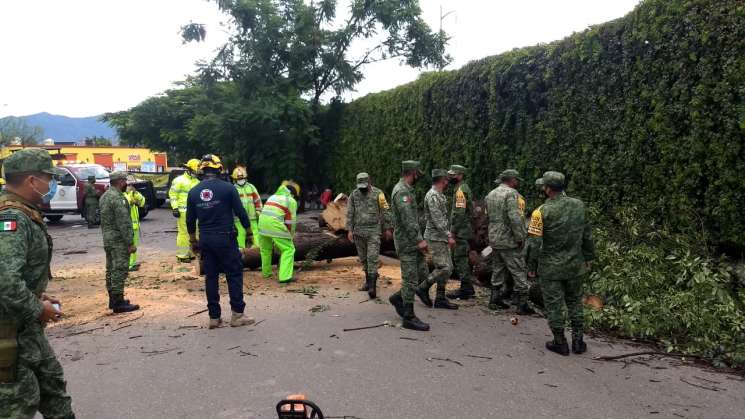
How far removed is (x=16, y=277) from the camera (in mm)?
2604

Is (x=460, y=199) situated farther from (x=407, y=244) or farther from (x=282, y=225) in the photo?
(x=282, y=225)

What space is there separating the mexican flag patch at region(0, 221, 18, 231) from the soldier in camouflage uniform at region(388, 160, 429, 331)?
3909mm

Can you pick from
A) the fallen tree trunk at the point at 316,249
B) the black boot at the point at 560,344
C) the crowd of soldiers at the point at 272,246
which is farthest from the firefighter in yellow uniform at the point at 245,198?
the black boot at the point at 560,344

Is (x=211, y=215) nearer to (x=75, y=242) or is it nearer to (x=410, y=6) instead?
(x=75, y=242)

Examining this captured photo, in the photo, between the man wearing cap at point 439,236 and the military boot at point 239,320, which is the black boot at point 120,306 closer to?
the military boot at point 239,320

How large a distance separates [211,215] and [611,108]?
18.5 ft

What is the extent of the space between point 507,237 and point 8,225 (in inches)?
210

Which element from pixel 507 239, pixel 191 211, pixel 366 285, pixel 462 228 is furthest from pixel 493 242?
pixel 191 211

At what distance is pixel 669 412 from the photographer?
3668mm

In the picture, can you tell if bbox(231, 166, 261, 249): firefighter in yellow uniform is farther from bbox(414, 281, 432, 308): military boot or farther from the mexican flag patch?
the mexican flag patch

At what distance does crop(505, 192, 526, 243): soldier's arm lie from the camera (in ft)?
20.9

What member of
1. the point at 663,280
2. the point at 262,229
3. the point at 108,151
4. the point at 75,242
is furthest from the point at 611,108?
the point at 108,151

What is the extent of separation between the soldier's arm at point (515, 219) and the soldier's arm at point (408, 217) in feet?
4.23

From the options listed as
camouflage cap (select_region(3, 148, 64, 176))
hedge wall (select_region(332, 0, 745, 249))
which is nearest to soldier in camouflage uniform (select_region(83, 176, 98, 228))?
hedge wall (select_region(332, 0, 745, 249))
